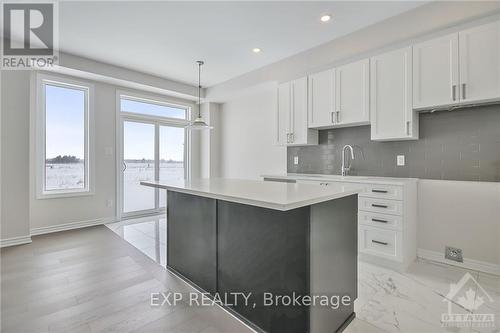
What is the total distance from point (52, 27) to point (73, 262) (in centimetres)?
285

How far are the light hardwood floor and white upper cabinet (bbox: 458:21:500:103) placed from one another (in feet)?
9.32

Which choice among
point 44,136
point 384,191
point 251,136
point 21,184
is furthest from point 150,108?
point 384,191

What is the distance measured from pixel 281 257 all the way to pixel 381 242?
65.6 inches

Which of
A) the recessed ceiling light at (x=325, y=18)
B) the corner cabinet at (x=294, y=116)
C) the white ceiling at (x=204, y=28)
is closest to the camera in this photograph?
the white ceiling at (x=204, y=28)

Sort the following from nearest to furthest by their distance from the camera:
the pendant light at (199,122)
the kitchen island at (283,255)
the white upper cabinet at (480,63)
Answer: the kitchen island at (283,255), the white upper cabinet at (480,63), the pendant light at (199,122)

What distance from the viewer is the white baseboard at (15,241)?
10.6ft

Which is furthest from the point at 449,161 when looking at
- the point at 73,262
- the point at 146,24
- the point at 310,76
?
the point at 73,262

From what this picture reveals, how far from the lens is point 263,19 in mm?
2912

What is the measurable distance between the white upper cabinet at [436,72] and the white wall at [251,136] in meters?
2.23

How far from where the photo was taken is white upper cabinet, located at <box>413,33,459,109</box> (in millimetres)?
2408

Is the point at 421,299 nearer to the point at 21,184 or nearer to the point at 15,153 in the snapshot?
the point at 21,184

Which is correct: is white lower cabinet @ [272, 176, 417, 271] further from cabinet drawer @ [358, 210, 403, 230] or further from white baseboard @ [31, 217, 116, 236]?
white baseboard @ [31, 217, 116, 236]

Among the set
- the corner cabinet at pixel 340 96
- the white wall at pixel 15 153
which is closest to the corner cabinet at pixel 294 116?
the corner cabinet at pixel 340 96

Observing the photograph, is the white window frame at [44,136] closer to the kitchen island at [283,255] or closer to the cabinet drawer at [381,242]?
the kitchen island at [283,255]
